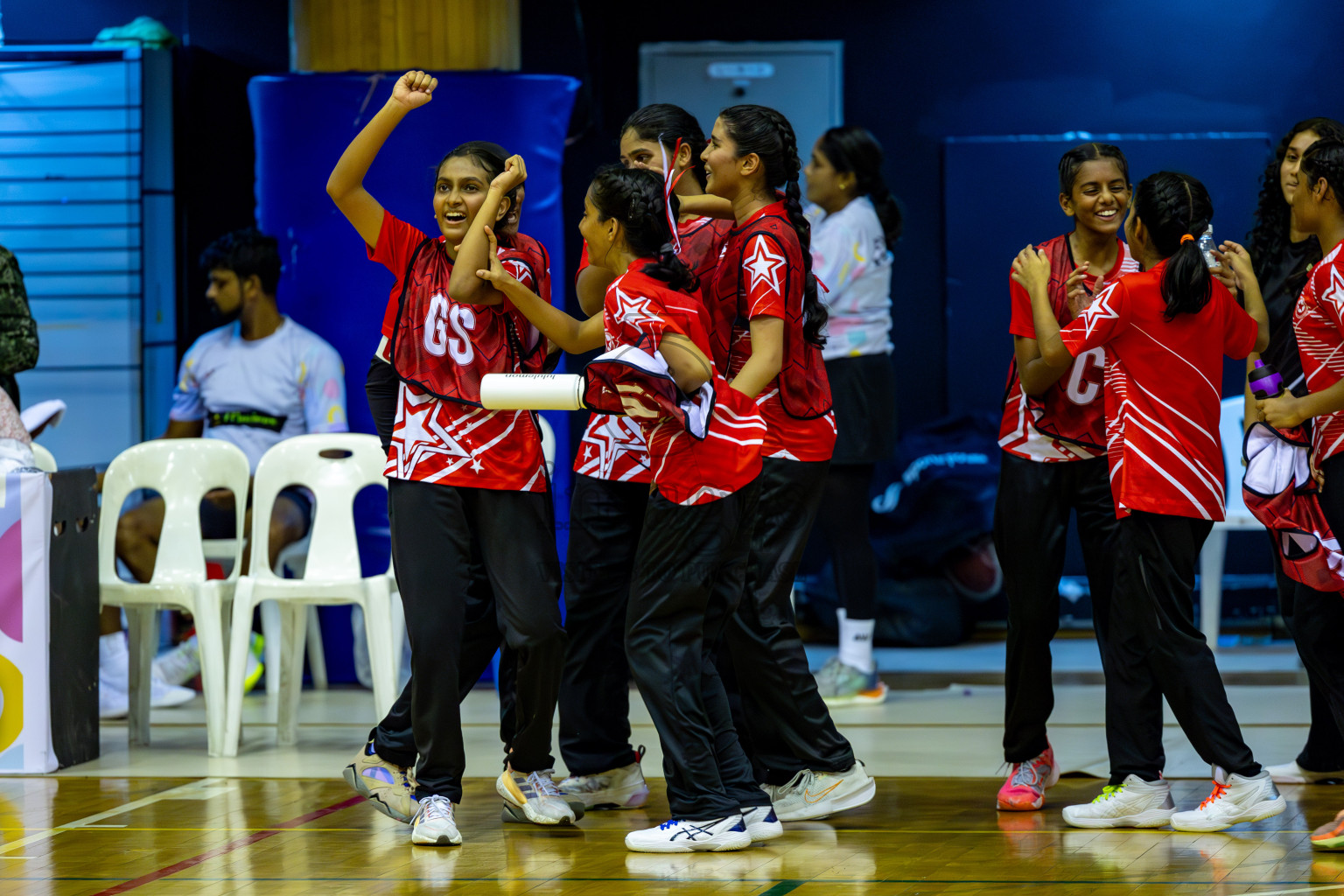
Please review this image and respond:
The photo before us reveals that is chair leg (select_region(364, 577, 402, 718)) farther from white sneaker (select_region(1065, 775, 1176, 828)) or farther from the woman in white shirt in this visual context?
white sneaker (select_region(1065, 775, 1176, 828))

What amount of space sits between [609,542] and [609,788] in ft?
2.00

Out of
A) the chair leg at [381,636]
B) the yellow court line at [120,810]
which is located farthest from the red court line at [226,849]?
the chair leg at [381,636]

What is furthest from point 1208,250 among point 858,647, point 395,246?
point 858,647

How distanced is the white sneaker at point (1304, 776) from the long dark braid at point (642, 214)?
201 centimetres

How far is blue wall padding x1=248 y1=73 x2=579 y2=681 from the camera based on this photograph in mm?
5637

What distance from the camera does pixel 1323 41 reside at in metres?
7.32

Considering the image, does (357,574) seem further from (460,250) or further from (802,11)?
(802,11)

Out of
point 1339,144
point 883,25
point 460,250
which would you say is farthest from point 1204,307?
point 883,25

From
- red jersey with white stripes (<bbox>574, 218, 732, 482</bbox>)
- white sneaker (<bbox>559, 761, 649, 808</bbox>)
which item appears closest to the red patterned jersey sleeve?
red jersey with white stripes (<bbox>574, 218, 732, 482</bbox>)

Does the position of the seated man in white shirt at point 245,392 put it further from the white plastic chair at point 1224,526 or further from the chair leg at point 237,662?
the white plastic chair at point 1224,526

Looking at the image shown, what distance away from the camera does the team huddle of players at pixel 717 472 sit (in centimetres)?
333

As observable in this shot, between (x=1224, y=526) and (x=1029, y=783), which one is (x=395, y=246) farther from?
(x=1224, y=526)

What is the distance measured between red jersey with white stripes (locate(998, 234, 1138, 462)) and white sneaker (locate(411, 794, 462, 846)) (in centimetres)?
152

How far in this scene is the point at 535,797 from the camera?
365cm
